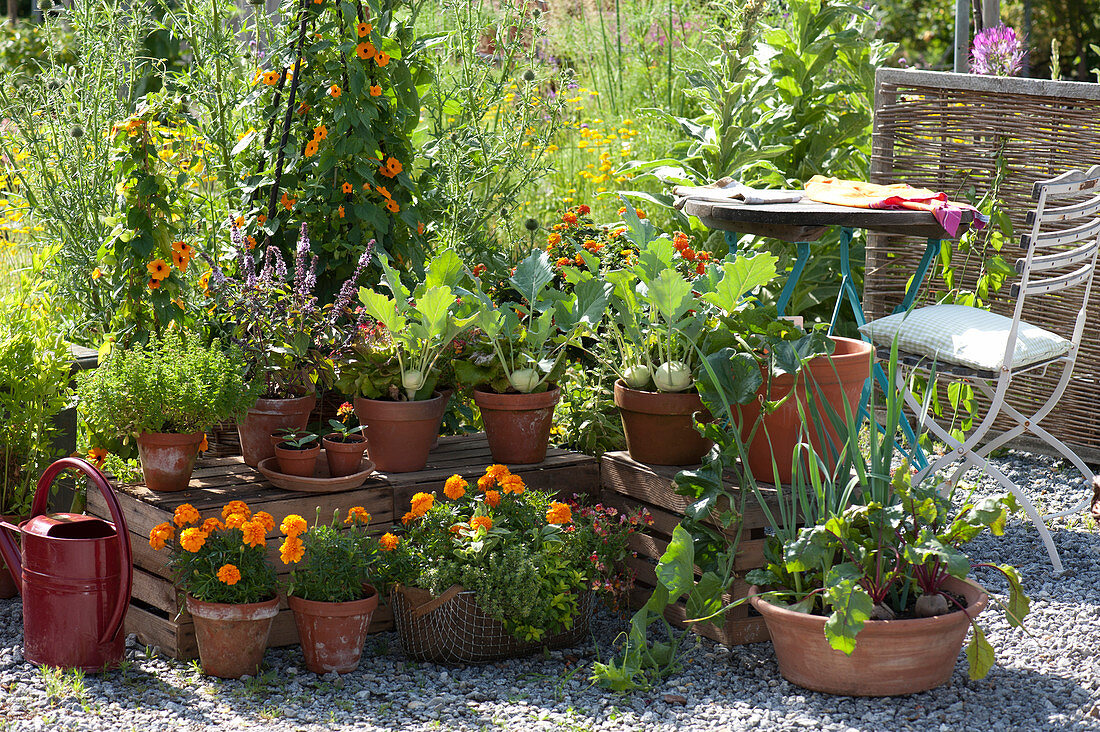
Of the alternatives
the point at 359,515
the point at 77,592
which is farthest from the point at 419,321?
the point at 77,592

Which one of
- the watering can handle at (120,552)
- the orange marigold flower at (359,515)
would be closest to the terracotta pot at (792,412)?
the orange marigold flower at (359,515)

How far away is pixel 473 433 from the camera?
3.58 meters

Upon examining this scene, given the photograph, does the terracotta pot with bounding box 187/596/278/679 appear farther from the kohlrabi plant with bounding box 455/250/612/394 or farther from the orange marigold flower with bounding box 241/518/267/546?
the kohlrabi plant with bounding box 455/250/612/394

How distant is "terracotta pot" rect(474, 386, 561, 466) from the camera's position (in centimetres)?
292

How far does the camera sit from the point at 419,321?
285cm

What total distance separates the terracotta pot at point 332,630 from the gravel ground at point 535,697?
0.11 feet

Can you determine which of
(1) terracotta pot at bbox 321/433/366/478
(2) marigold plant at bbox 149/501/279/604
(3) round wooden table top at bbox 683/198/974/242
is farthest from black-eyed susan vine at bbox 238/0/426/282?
(2) marigold plant at bbox 149/501/279/604

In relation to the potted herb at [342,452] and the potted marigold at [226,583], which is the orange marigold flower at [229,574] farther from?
the potted herb at [342,452]

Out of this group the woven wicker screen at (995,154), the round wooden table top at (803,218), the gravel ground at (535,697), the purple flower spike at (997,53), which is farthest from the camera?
the purple flower spike at (997,53)

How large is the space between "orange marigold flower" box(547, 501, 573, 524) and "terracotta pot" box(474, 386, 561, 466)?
33cm

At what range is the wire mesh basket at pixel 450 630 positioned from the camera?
2.61m

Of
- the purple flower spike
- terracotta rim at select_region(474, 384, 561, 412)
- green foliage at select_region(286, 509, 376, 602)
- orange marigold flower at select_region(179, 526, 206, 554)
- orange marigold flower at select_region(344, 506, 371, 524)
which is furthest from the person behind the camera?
the purple flower spike

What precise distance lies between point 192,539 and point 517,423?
0.87 meters

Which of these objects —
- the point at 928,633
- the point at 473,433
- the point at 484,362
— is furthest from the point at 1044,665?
the point at 473,433
